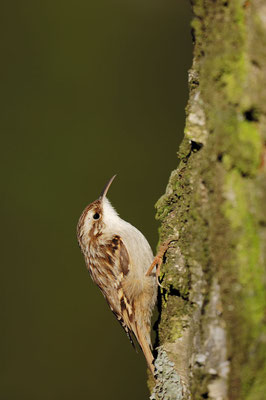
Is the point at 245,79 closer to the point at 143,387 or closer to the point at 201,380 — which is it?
the point at 201,380

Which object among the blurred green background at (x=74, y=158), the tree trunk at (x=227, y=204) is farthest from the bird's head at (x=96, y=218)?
the blurred green background at (x=74, y=158)

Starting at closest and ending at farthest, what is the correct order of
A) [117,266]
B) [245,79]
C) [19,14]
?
[245,79], [117,266], [19,14]

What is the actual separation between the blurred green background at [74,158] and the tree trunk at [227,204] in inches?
94.7

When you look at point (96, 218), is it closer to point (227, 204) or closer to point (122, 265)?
point (122, 265)

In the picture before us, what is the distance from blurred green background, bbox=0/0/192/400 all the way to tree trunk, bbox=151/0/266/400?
2406 mm

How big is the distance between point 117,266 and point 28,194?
1.82 m

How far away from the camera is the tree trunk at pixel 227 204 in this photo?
1133 millimetres

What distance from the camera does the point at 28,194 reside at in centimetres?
379

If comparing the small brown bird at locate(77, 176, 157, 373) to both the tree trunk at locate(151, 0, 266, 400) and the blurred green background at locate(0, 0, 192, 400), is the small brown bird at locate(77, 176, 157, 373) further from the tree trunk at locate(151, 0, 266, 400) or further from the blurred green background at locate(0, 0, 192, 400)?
the blurred green background at locate(0, 0, 192, 400)

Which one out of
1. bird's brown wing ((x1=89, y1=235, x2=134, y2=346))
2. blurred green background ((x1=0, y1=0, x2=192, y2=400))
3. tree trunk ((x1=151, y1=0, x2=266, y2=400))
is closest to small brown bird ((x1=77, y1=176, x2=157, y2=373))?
bird's brown wing ((x1=89, y1=235, x2=134, y2=346))

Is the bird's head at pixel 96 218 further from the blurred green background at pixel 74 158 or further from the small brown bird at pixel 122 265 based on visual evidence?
the blurred green background at pixel 74 158

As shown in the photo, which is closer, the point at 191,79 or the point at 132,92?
the point at 191,79

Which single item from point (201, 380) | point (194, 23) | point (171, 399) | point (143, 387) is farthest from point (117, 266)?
point (143, 387)

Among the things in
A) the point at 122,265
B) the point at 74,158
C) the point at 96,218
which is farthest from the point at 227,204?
the point at 74,158
